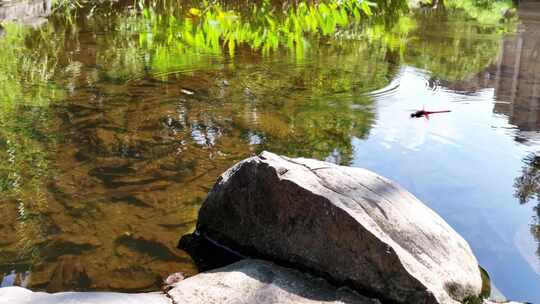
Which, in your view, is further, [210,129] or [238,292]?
[210,129]

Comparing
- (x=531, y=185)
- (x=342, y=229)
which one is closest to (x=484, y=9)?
(x=531, y=185)

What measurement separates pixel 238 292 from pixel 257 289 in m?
0.09

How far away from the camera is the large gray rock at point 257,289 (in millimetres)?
2521

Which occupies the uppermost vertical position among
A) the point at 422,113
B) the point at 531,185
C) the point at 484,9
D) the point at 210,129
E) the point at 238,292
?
the point at 484,9

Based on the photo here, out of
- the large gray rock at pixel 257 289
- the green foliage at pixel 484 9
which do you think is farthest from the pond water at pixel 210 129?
the green foliage at pixel 484 9

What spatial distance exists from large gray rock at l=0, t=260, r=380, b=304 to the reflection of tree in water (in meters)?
1.50

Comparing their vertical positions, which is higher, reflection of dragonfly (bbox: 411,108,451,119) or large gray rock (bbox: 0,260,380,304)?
reflection of dragonfly (bbox: 411,108,451,119)

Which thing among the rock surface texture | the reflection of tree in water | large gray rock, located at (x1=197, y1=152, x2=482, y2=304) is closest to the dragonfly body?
the reflection of tree in water

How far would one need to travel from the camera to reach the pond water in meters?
3.15

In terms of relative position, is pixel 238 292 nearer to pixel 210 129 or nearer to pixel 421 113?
pixel 210 129

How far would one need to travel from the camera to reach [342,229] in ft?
9.01

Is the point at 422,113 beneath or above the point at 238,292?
above

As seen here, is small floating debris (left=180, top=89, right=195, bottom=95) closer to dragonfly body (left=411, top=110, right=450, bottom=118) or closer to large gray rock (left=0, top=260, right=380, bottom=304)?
dragonfly body (left=411, top=110, right=450, bottom=118)

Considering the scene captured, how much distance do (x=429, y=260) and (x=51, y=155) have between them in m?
2.75
